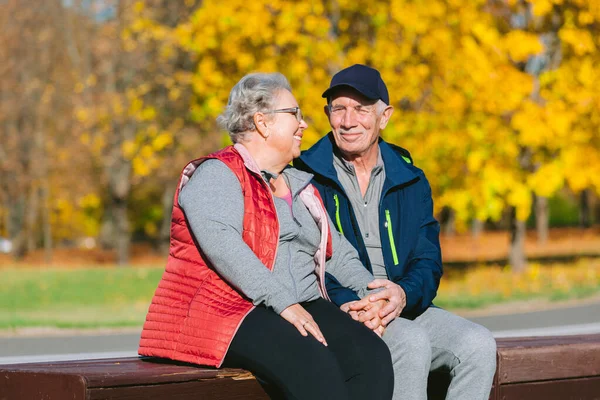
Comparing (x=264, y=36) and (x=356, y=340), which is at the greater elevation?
(x=264, y=36)

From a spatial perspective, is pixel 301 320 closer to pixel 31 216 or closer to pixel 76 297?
pixel 76 297

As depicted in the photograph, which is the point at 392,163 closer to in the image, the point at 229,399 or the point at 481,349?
the point at 481,349

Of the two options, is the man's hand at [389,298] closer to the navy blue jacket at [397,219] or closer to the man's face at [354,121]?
the navy blue jacket at [397,219]

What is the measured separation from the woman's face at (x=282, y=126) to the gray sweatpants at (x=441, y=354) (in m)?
0.84

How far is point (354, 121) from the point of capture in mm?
4867

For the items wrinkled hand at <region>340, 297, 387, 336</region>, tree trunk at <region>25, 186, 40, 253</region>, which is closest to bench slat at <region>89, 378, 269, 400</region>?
wrinkled hand at <region>340, 297, 387, 336</region>

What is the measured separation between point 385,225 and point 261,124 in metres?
0.85

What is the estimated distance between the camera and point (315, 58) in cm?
1598

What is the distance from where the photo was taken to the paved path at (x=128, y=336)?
32.5 feet

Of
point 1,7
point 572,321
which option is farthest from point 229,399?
point 1,7

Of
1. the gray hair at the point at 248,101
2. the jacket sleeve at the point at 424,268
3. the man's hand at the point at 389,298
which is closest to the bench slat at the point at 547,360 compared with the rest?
the jacket sleeve at the point at 424,268

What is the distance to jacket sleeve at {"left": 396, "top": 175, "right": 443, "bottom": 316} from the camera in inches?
180

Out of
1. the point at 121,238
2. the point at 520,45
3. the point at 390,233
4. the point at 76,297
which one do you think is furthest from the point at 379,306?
the point at 121,238

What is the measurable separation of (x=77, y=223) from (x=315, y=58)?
2842 cm
